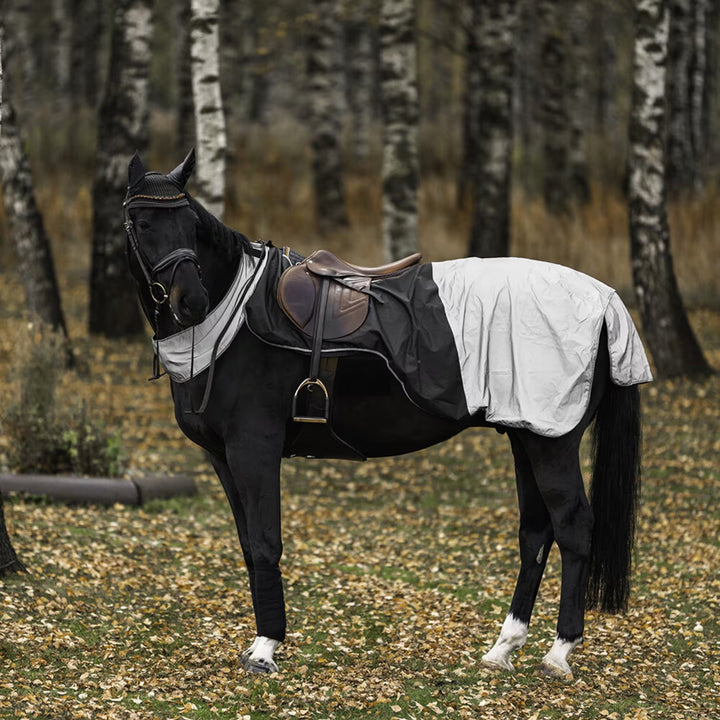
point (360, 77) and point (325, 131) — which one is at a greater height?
point (360, 77)

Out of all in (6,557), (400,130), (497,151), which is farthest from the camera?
(497,151)

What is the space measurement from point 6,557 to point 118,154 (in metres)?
8.62

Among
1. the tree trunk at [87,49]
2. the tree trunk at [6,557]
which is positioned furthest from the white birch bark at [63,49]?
the tree trunk at [6,557]

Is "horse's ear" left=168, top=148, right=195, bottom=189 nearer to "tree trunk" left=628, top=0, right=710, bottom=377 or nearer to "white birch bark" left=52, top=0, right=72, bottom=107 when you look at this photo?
"tree trunk" left=628, top=0, right=710, bottom=377

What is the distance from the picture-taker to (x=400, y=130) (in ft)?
44.1

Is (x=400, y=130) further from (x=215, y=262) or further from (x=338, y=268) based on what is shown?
(x=215, y=262)

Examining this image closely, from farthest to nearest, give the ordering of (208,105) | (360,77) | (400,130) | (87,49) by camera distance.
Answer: (87,49)
(360,77)
(400,130)
(208,105)

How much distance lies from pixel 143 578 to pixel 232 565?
2.38 ft

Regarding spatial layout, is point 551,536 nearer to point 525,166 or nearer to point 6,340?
point 6,340

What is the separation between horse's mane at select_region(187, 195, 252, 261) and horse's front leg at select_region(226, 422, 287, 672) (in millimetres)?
824

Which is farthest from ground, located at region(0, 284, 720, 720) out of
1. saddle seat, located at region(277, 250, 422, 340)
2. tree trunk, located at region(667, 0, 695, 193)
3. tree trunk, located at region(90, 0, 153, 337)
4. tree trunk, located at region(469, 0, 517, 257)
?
tree trunk, located at region(667, 0, 695, 193)

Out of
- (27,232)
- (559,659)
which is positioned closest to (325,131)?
(27,232)

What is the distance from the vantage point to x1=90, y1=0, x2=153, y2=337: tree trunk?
13523mm

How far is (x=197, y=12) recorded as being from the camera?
9922 millimetres
